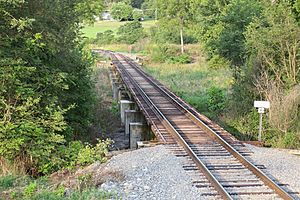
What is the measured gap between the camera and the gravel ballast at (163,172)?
28.4ft

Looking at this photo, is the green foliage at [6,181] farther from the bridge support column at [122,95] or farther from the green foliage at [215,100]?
the bridge support column at [122,95]

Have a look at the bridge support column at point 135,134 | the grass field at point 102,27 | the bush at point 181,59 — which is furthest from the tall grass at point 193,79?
the grass field at point 102,27

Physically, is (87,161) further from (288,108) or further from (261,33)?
(261,33)

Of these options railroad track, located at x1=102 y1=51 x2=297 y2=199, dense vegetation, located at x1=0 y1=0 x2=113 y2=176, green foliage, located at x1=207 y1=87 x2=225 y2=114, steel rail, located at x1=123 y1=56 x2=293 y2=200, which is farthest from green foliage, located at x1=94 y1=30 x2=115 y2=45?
dense vegetation, located at x1=0 y1=0 x2=113 y2=176

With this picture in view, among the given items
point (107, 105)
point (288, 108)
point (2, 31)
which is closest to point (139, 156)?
point (2, 31)

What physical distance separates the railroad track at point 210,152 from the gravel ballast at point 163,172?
305mm

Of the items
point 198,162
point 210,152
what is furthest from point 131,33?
point 198,162

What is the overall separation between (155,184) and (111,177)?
1086 mm

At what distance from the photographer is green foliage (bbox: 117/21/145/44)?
75.0 meters

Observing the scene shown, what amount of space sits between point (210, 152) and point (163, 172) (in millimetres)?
2302

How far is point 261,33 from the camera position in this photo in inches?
714

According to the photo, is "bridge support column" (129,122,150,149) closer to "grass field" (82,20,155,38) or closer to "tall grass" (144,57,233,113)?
"tall grass" (144,57,233,113)

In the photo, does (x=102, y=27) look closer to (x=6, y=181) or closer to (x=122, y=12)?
(x=122, y=12)

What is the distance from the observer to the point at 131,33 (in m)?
76.2
